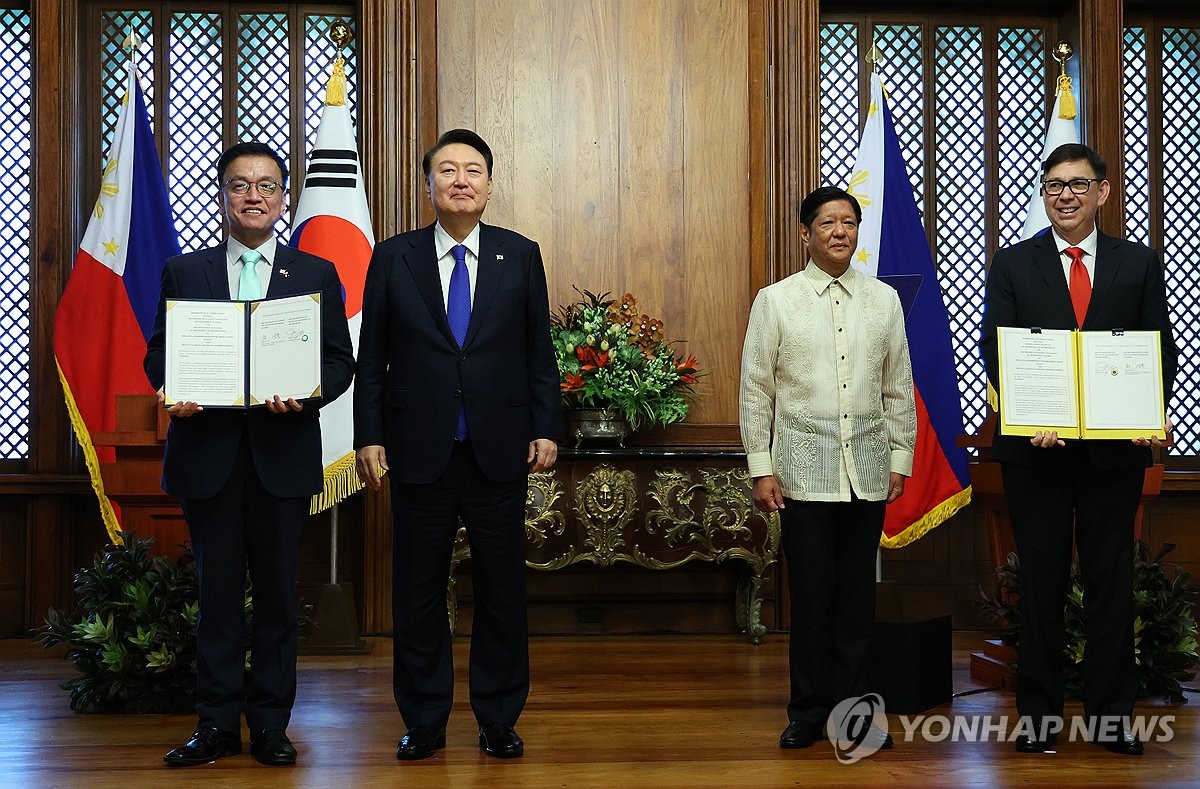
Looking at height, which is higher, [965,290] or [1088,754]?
[965,290]

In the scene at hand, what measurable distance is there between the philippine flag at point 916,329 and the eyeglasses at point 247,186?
2.70 meters

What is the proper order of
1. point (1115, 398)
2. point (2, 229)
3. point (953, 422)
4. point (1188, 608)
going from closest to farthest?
point (1115, 398), point (1188, 608), point (953, 422), point (2, 229)

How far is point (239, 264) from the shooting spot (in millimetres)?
3047

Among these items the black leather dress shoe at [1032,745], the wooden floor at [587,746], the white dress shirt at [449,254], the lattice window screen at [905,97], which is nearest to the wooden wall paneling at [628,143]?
the lattice window screen at [905,97]

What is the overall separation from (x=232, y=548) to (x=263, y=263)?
75cm

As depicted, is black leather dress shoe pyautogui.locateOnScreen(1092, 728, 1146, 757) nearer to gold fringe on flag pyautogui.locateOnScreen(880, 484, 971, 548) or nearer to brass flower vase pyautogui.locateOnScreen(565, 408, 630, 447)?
gold fringe on flag pyautogui.locateOnScreen(880, 484, 971, 548)

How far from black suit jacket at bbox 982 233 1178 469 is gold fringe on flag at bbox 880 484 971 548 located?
5.55ft

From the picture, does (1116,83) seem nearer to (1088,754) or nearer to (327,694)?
(1088,754)

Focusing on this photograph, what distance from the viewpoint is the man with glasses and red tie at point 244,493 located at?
2.94m

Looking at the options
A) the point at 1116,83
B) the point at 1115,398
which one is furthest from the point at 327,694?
the point at 1116,83

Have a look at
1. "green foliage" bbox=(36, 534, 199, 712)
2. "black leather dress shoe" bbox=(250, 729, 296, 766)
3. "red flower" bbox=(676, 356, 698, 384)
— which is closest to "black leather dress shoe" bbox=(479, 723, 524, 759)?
"black leather dress shoe" bbox=(250, 729, 296, 766)

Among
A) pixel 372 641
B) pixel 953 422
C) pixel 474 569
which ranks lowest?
pixel 372 641

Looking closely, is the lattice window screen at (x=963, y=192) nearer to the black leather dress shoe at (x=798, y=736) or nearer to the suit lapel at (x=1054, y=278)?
the suit lapel at (x=1054, y=278)

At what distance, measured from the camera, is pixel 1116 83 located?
5484mm
